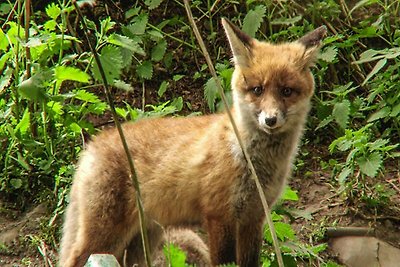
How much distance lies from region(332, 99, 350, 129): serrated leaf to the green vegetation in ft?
0.04

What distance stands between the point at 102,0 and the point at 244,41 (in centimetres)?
341

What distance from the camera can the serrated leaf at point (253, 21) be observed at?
6910 mm

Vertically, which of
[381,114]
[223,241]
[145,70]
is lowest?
[381,114]

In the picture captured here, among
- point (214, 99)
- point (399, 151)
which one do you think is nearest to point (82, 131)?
point (214, 99)

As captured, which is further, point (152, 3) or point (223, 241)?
point (152, 3)

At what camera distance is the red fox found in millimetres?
4789

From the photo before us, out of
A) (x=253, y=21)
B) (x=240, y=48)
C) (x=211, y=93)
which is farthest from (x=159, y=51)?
(x=240, y=48)

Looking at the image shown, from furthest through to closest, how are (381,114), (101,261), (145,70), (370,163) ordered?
(145,70)
(381,114)
(370,163)
(101,261)

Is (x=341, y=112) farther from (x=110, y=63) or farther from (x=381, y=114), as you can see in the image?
(x=110, y=63)

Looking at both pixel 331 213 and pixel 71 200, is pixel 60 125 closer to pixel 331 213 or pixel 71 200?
pixel 71 200

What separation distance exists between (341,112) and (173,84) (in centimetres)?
200

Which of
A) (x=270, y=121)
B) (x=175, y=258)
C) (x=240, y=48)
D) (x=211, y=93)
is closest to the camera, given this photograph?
(x=175, y=258)

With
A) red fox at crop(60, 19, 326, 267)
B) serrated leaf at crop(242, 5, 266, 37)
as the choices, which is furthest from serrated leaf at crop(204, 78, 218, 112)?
red fox at crop(60, 19, 326, 267)

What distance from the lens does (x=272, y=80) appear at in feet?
15.6
